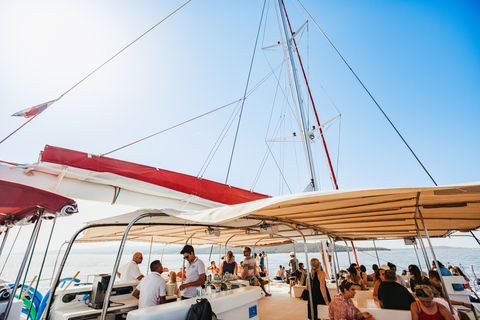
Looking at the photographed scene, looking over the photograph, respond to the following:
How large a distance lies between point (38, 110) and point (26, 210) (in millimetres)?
1343

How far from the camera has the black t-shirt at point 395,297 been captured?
380 centimetres

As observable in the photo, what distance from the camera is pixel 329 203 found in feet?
9.63

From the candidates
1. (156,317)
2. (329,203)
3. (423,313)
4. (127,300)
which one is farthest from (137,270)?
(423,313)

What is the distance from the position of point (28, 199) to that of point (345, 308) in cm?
434

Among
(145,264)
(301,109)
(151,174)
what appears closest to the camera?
(151,174)

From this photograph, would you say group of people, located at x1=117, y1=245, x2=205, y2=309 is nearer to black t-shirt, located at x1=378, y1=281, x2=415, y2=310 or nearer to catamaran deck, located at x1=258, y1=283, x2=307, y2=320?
catamaran deck, located at x1=258, y1=283, x2=307, y2=320

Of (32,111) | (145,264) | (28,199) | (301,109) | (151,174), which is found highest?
(301,109)

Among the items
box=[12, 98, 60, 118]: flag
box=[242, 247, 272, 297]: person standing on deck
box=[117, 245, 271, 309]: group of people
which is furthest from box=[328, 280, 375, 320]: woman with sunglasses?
box=[12, 98, 60, 118]: flag

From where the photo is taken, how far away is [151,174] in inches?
144

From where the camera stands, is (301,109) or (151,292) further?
(301,109)

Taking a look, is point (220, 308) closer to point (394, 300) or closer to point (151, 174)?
point (151, 174)

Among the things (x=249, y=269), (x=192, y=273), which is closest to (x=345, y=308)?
(x=192, y=273)

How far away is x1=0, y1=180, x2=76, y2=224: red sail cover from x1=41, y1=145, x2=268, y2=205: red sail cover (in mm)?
481

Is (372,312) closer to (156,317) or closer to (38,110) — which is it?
(156,317)
